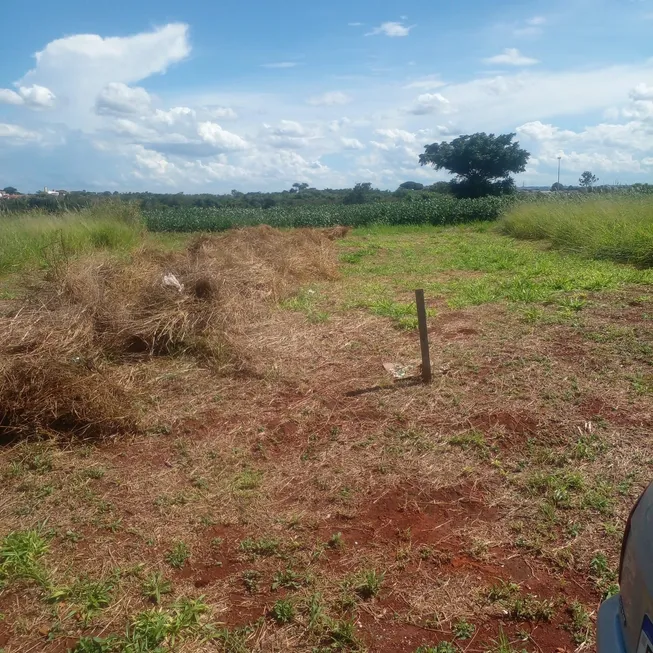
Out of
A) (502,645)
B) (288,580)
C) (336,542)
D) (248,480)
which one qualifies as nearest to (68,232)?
(248,480)

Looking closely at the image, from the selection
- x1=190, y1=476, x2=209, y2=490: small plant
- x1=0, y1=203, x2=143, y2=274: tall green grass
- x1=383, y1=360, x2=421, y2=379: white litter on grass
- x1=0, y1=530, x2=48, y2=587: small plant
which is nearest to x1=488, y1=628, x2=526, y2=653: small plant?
x1=190, y1=476, x2=209, y2=490: small plant

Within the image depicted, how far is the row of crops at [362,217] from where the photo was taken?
81.8ft

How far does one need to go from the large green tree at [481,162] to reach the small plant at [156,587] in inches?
1273

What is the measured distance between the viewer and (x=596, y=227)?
41.4ft

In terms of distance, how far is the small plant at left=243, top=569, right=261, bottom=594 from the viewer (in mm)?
2740

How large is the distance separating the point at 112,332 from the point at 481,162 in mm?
29828

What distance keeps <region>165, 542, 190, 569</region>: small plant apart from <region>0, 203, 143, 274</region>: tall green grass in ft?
29.6

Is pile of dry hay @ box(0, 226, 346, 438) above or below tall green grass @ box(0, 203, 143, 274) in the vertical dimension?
below

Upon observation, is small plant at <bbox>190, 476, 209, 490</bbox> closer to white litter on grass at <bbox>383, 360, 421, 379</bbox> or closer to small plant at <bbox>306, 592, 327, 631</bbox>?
small plant at <bbox>306, 592, 327, 631</bbox>

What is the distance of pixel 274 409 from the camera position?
15.6ft

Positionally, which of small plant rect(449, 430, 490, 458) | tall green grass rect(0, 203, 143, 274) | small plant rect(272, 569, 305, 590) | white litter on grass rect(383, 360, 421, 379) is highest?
tall green grass rect(0, 203, 143, 274)

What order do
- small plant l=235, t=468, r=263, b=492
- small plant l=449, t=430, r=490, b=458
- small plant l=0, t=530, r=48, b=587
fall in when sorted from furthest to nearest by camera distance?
1. small plant l=449, t=430, r=490, b=458
2. small plant l=235, t=468, r=263, b=492
3. small plant l=0, t=530, r=48, b=587

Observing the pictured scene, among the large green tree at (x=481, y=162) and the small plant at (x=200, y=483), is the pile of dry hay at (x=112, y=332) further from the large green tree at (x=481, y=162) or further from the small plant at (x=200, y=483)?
the large green tree at (x=481, y=162)

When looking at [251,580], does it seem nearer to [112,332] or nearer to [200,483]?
[200,483]
